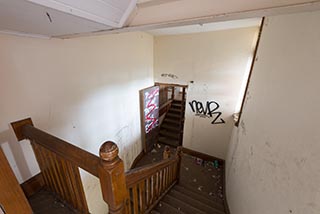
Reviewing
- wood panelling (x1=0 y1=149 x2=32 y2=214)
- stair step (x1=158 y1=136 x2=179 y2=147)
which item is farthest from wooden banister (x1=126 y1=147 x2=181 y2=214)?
stair step (x1=158 y1=136 x2=179 y2=147)

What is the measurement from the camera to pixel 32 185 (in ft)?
4.34

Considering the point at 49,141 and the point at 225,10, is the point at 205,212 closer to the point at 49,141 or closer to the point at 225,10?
the point at 49,141

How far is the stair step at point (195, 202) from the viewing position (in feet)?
7.25

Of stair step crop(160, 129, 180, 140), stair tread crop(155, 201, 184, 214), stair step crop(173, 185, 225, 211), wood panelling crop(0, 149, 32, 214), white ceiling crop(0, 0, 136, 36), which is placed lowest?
stair step crop(173, 185, 225, 211)

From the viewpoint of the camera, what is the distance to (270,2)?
534 millimetres

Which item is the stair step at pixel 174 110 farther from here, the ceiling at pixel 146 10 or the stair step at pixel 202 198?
the ceiling at pixel 146 10

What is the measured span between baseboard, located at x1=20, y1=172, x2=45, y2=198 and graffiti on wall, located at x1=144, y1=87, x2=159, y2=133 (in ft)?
7.57

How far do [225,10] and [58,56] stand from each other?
1.59m

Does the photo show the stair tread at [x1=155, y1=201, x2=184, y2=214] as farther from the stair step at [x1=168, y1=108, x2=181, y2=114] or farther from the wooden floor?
the stair step at [x1=168, y1=108, x2=181, y2=114]

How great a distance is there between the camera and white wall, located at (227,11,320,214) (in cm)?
79

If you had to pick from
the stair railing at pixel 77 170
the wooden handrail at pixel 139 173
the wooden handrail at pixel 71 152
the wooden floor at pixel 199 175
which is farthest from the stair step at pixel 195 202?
the wooden handrail at pixel 71 152

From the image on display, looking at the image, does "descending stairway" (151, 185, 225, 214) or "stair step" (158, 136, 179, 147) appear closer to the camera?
"descending stairway" (151, 185, 225, 214)

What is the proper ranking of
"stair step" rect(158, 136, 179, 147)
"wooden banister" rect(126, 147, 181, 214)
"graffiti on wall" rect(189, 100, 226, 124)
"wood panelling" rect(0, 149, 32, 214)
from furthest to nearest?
"stair step" rect(158, 136, 179, 147), "graffiti on wall" rect(189, 100, 226, 124), "wooden banister" rect(126, 147, 181, 214), "wood panelling" rect(0, 149, 32, 214)

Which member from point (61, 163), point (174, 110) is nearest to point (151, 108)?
point (174, 110)
